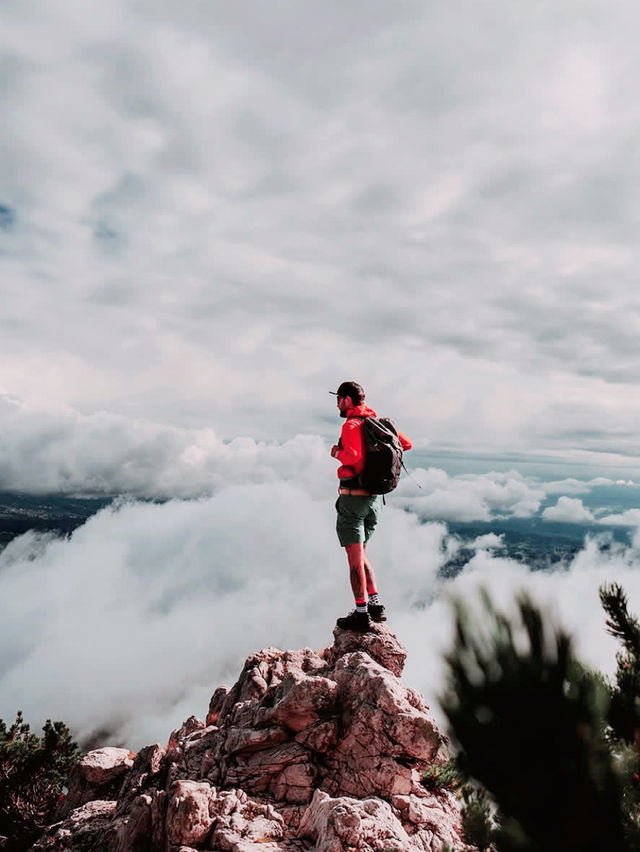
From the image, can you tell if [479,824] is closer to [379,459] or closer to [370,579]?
[379,459]

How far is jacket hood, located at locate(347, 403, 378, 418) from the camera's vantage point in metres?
11.7

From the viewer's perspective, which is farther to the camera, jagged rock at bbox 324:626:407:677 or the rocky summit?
jagged rock at bbox 324:626:407:677

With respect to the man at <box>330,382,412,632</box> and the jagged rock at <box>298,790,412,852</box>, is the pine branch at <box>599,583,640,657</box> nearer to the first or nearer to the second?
the jagged rock at <box>298,790,412,852</box>

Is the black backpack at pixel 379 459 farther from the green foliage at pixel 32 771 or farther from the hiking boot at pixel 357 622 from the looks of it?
the green foliage at pixel 32 771

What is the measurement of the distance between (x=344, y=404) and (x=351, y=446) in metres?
1.14

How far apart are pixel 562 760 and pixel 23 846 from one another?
21.8 metres

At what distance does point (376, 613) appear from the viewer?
13.5 m

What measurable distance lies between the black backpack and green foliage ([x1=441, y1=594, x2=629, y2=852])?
22.8 feet

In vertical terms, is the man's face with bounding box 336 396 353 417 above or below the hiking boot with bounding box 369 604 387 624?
above

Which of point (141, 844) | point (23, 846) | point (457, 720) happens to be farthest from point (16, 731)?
point (457, 720)

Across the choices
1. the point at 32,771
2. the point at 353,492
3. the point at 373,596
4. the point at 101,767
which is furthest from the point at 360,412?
the point at 32,771

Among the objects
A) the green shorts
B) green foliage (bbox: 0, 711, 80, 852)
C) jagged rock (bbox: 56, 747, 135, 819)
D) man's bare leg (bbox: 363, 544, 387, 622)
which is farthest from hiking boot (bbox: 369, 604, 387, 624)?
green foliage (bbox: 0, 711, 80, 852)

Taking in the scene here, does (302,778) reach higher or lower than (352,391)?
lower

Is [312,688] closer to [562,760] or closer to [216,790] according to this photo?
[216,790]
